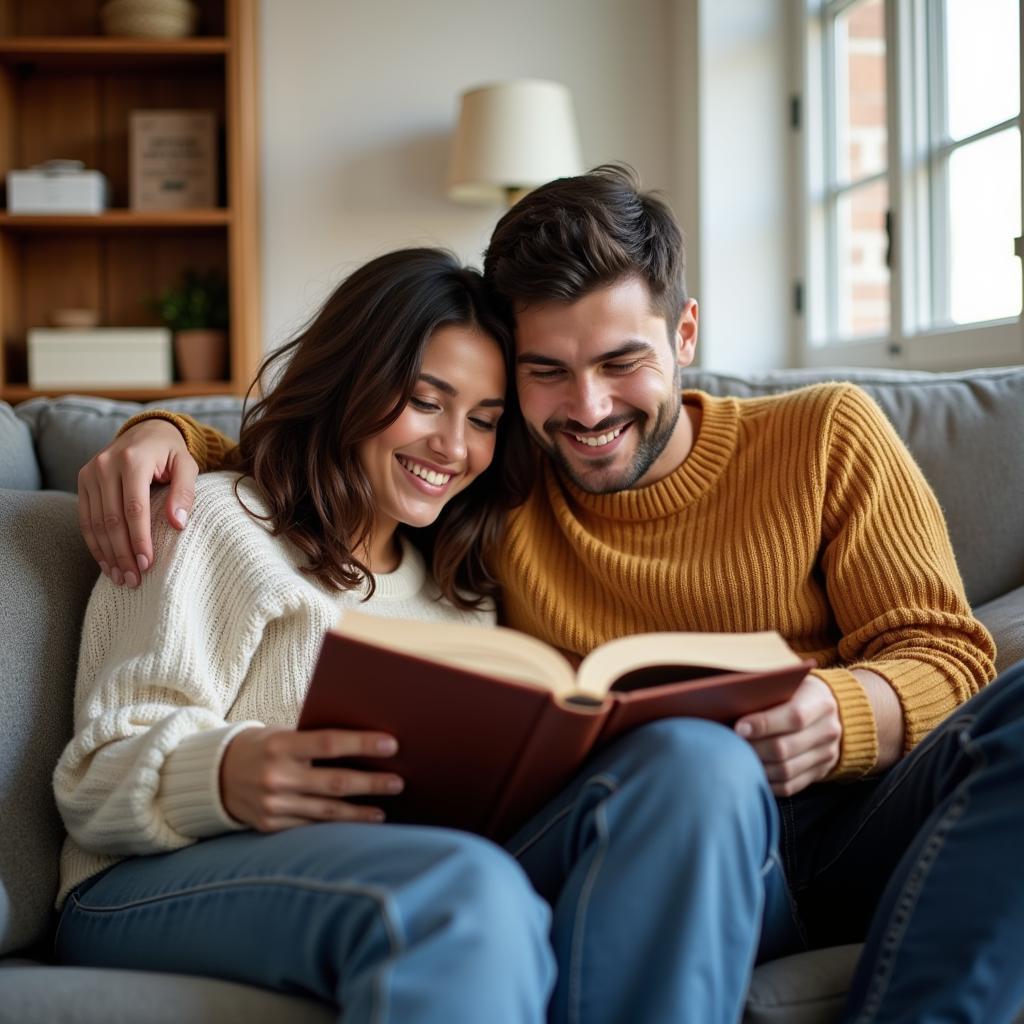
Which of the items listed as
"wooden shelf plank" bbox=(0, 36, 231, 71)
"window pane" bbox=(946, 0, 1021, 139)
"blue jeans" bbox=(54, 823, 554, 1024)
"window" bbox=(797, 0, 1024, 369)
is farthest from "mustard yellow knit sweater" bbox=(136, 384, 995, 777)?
"wooden shelf plank" bbox=(0, 36, 231, 71)

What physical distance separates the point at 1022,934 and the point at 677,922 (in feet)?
0.92

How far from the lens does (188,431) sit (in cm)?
146

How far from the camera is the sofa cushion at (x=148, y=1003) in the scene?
3.03 feet

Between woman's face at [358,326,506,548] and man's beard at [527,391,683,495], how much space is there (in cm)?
8

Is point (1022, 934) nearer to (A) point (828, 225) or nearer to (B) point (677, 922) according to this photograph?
(B) point (677, 922)

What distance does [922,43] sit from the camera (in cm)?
293

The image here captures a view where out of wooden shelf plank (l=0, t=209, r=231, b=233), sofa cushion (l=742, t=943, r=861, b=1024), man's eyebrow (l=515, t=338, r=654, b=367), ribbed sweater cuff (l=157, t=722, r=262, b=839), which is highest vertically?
wooden shelf plank (l=0, t=209, r=231, b=233)

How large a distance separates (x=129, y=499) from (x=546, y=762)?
0.54 metres

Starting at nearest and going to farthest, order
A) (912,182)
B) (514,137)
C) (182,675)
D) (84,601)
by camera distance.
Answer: (182,675) < (84,601) < (912,182) < (514,137)

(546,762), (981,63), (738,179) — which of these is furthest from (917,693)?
(738,179)

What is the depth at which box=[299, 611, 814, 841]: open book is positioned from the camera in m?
0.89

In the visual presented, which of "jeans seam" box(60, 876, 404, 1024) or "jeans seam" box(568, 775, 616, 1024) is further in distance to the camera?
"jeans seam" box(568, 775, 616, 1024)

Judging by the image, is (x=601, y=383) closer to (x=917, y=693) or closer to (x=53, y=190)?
(x=917, y=693)

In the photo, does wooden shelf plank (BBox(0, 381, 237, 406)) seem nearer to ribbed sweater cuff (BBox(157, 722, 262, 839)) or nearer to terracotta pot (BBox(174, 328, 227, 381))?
terracotta pot (BBox(174, 328, 227, 381))
